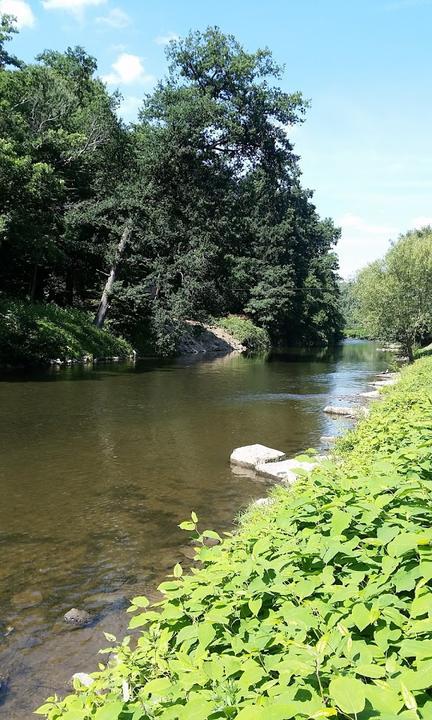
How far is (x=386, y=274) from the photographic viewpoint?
4166cm

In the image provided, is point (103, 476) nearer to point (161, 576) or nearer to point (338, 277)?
point (161, 576)

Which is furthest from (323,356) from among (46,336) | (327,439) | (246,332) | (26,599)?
(26,599)

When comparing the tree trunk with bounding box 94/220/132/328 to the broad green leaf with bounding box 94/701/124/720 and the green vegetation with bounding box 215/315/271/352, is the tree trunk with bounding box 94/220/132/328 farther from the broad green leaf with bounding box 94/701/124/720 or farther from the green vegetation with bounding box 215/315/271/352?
the broad green leaf with bounding box 94/701/124/720

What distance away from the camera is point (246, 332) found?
194 ft

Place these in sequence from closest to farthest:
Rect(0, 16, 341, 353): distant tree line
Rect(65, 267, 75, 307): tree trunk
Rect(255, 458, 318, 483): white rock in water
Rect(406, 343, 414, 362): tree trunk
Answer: Rect(255, 458, 318, 483): white rock in water < Rect(0, 16, 341, 353): distant tree line < Rect(406, 343, 414, 362): tree trunk < Rect(65, 267, 75, 307): tree trunk

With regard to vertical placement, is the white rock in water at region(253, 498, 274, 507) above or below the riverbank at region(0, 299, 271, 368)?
below

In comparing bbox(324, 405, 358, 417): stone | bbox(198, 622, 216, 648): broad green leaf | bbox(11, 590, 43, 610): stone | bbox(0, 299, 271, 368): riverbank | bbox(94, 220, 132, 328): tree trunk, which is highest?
bbox(94, 220, 132, 328): tree trunk

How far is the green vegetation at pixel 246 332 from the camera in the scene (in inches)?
2312

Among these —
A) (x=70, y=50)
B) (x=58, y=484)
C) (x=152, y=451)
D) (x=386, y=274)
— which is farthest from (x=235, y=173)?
(x=58, y=484)

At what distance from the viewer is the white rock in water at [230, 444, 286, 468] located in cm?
1261

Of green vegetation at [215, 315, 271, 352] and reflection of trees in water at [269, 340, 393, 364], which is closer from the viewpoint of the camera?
reflection of trees in water at [269, 340, 393, 364]

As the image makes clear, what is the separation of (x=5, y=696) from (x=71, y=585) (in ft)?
6.82

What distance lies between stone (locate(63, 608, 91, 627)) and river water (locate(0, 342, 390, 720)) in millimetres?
94

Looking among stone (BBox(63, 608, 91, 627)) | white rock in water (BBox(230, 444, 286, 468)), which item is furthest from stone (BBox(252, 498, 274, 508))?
stone (BBox(63, 608, 91, 627))
